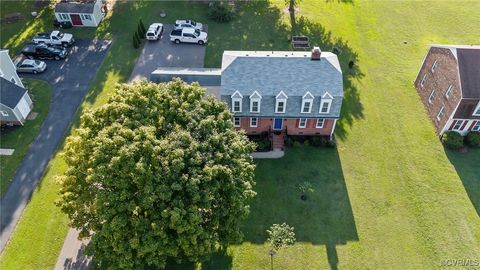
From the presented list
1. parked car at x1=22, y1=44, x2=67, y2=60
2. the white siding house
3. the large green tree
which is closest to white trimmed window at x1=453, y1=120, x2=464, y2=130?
the large green tree

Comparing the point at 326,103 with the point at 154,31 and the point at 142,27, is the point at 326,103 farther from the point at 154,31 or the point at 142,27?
the point at 142,27

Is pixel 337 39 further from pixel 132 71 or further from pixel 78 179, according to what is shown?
pixel 78 179

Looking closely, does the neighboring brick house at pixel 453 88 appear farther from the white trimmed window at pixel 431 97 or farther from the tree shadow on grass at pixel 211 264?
the tree shadow on grass at pixel 211 264

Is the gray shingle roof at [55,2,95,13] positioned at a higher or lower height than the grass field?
higher

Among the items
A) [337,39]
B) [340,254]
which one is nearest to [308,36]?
[337,39]

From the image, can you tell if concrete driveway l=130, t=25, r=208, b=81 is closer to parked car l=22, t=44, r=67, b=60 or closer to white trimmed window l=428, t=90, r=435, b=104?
parked car l=22, t=44, r=67, b=60

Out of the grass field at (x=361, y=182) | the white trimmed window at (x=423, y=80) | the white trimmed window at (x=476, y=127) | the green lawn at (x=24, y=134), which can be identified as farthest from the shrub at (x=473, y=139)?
the green lawn at (x=24, y=134)

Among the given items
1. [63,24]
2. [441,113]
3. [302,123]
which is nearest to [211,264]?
[302,123]
